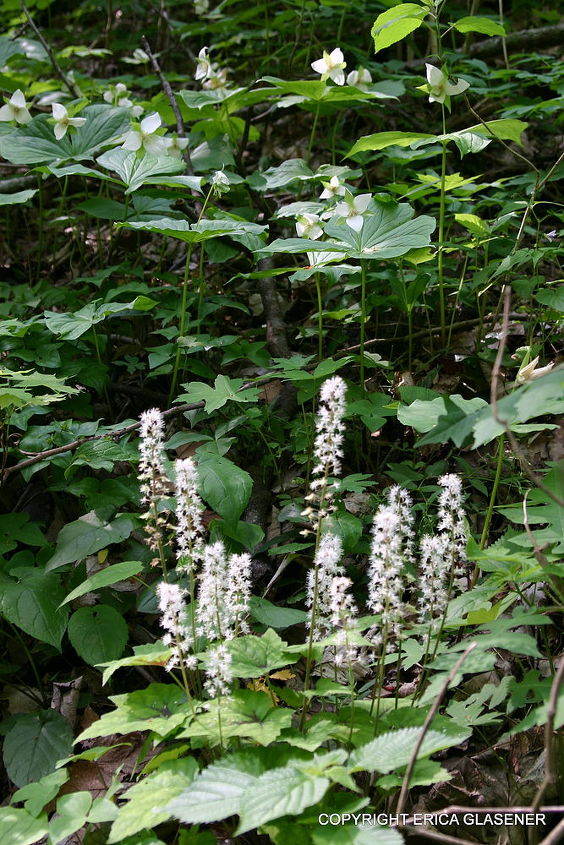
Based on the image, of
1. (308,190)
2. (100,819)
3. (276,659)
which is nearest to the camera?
(100,819)

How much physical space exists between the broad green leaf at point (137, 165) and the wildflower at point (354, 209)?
835 millimetres

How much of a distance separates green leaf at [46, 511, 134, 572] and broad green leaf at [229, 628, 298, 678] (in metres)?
0.71

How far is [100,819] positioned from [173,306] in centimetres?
241

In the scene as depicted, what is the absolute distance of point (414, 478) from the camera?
2.72 metres

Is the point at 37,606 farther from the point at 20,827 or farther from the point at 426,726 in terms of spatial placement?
the point at 426,726

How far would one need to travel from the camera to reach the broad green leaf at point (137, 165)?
10.4 ft

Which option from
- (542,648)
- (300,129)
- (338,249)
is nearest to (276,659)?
(542,648)

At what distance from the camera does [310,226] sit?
3.01m

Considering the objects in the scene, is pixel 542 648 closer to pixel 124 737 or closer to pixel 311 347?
pixel 124 737

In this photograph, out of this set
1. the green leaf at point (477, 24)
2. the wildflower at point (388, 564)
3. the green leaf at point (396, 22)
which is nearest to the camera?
the wildflower at point (388, 564)

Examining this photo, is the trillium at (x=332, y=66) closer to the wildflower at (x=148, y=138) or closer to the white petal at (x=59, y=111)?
the wildflower at (x=148, y=138)

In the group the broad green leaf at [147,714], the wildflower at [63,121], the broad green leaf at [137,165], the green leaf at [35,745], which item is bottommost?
the green leaf at [35,745]

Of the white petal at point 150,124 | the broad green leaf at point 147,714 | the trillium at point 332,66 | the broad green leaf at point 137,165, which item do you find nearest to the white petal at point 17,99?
the broad green leaf at point 137,165

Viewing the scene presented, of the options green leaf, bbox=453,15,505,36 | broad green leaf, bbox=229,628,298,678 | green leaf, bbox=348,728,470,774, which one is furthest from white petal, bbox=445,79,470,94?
green leaf, bbox=348,728,470,774
